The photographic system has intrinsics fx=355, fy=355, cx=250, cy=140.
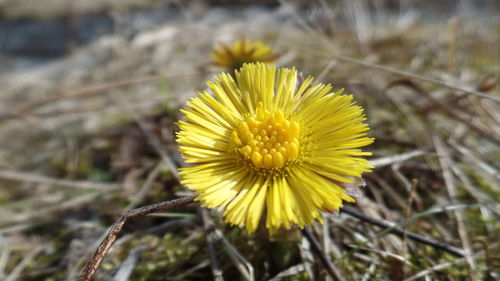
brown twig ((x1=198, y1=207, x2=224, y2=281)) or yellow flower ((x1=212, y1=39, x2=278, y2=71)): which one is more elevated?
yellow flower ((x1=212, y1=39, x2=278, y2=71))

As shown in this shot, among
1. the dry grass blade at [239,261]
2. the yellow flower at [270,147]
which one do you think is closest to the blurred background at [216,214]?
the dry grass blade at [239,261]

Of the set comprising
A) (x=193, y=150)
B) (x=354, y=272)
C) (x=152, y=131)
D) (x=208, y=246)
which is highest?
(x=152, y=131)

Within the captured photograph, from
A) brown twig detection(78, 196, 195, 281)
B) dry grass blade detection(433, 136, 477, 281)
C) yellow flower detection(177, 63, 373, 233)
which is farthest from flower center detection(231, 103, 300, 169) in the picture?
dry grass blade detection(433, 136, 477, 281)

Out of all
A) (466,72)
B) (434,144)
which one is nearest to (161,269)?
(434,144)

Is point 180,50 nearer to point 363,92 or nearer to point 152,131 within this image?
point 152,131

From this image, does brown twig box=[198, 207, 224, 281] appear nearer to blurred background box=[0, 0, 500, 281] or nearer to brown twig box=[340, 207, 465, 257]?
blurred background box=[0, 0, 500, 281]

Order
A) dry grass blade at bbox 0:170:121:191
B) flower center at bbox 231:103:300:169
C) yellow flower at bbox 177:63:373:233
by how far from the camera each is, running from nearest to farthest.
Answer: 1. yellow flower at bbox 177:63:373:233
2. flower center at bbox 231:103:300:169
3. dry grass blade at bbox 0:170:121:191
